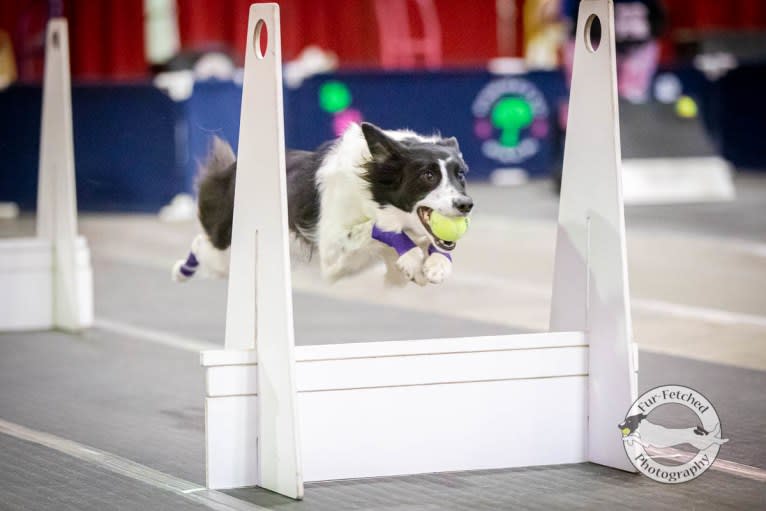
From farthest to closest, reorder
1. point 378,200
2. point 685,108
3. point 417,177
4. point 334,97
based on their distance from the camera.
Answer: point 334,97, point 685,108, point 378,200, point 417,177

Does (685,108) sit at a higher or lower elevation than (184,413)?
higher

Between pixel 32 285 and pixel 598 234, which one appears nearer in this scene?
pixel 598 234

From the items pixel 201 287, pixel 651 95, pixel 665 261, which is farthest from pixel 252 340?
pixel 651 95

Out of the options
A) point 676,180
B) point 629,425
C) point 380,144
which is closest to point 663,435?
point 629,425

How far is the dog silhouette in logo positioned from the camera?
3848 mm

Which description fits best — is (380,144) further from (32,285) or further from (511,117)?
(511,117)

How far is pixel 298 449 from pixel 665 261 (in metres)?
5.49

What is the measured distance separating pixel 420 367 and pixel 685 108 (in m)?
9.24

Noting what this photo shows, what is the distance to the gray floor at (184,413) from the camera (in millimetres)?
3564

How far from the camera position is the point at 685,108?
40.6 ft

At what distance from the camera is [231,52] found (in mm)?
14117

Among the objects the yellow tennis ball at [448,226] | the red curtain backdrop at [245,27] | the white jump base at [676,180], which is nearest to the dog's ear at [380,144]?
the yellow tennis ball at [448,226]

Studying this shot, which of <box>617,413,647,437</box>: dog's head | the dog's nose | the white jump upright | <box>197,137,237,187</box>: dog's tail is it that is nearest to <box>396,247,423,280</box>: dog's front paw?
the dog's nose

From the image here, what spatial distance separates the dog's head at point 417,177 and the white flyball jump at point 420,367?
1.18 feet
